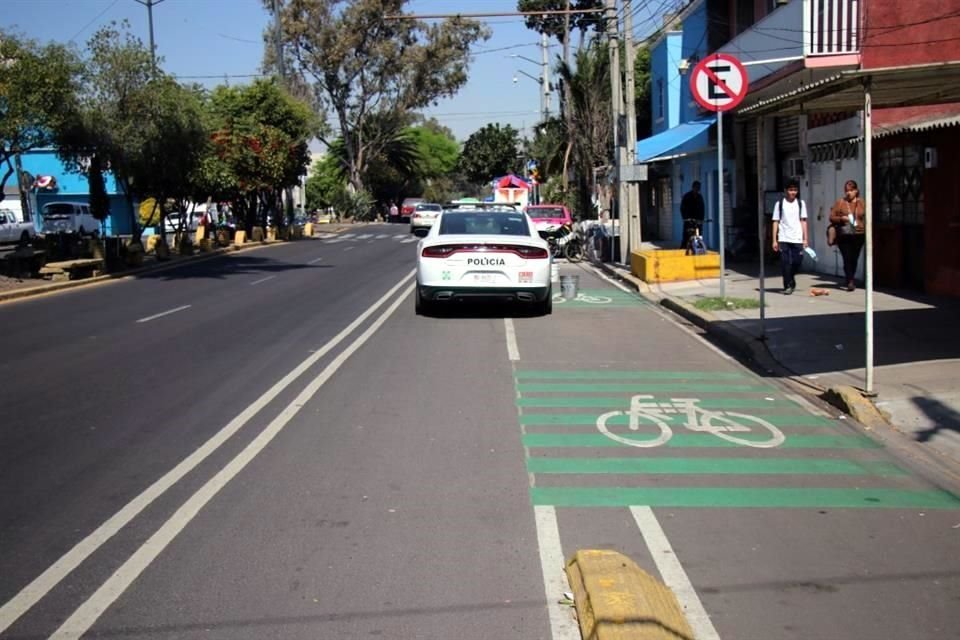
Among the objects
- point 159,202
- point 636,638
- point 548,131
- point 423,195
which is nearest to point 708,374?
point 636,638

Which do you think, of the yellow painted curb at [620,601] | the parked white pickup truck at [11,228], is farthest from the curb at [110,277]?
the yellow painted curb at [620,601]

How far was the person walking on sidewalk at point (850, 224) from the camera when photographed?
53.1 ft

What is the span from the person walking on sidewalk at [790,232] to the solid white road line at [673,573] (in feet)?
37.5

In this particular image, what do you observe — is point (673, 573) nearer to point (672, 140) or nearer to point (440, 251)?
point (440, 251)

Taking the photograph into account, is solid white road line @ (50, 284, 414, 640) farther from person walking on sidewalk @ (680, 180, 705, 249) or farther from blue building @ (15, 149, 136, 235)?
blue building @ (15, 149, 136, 235)

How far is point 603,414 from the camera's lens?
29.5 feet

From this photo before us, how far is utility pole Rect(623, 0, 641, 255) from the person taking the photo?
23.5 metres

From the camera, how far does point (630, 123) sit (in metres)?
24.1

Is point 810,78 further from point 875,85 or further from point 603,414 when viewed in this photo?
point 603,414

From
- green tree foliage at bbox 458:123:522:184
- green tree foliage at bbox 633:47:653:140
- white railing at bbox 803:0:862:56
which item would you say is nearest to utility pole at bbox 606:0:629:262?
white railing at bbox 803:0:862:56

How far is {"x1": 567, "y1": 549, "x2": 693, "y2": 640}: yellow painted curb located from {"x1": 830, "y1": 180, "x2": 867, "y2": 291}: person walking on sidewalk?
12261 millimetres

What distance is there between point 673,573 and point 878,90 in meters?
6.11

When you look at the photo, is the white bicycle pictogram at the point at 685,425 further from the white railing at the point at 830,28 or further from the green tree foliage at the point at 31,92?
the green tree foliage at the point at 31,92

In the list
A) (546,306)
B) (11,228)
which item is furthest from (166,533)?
(11,228)
